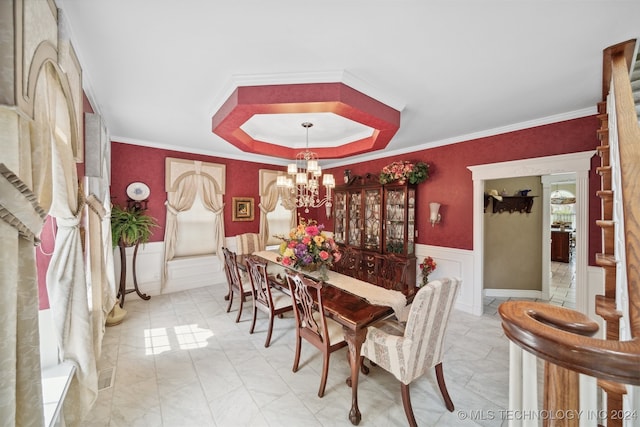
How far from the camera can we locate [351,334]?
1.83 m

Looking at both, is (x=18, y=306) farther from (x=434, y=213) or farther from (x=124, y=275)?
(x=434, y=213)

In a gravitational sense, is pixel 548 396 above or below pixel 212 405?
above

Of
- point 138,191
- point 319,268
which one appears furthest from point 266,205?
point 319,268

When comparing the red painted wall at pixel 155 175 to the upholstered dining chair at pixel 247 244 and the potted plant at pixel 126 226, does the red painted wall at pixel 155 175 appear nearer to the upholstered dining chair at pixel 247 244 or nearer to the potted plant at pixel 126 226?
the potted plant at pixel 126 226

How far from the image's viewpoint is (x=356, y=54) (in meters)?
1.78

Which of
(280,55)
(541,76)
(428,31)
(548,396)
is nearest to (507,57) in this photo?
(541,76)

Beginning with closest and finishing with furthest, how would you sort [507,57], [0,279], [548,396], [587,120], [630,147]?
[548,396] < [0,279] < [630,147] < [507,57] < [587,120]

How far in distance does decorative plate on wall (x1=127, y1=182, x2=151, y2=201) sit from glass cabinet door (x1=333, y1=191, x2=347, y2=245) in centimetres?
353

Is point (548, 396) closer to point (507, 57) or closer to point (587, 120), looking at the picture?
point (507, 57)

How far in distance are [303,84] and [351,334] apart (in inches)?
80.6

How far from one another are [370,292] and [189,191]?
386 cm

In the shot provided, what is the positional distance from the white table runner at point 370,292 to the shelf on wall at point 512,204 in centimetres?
341

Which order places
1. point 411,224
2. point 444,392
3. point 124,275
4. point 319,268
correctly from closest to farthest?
point 444,392, point 319,268, point 124,275, point 411,224

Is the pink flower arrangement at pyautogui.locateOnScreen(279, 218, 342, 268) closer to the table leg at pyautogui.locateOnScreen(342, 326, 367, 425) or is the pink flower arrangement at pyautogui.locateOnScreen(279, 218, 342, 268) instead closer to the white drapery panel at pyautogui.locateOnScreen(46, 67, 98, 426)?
the table leg at pyautogui.locateOnScreen(342, 326, 367, 425)
